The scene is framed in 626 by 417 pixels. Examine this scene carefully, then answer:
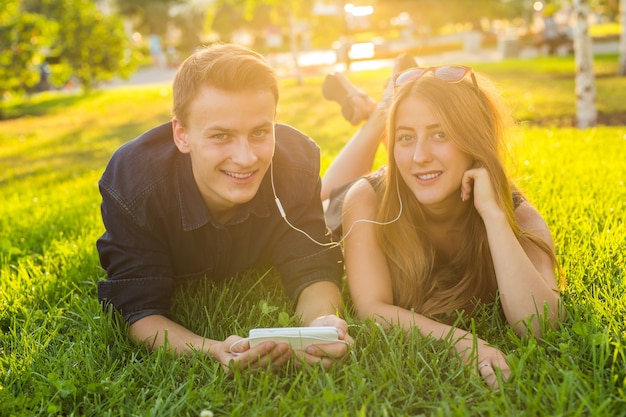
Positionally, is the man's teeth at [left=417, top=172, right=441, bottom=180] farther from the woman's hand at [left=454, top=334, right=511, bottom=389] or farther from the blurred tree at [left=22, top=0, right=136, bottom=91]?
the blurred tree at [left=22, top=0, right=136, bottom=91]

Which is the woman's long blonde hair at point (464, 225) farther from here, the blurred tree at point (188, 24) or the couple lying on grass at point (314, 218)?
the blurred tree at point (188, 24)

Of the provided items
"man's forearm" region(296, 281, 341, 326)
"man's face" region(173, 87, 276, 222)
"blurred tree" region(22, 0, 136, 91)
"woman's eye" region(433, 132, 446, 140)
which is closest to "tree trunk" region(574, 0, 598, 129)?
"woman's eye" region(433, 132, 446, 140)

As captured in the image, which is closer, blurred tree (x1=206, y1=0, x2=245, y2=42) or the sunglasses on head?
the sunglasses on head

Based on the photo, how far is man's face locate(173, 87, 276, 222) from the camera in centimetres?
282

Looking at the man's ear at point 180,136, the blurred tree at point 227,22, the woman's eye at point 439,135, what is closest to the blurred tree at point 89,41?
the man's ear at point 180,136

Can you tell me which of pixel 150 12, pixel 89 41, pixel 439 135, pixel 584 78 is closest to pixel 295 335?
pixel 439 135

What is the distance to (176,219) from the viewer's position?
3131 millimetres

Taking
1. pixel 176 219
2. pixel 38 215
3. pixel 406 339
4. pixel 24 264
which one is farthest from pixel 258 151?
pixel 38 215

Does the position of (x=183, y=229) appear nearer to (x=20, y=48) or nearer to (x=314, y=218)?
(x=314, y=218)

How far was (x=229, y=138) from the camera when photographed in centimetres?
287

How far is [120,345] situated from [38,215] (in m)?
2.86

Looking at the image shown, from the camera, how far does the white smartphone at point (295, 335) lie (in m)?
2.53

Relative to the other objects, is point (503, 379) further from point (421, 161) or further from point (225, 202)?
point (225, 202)

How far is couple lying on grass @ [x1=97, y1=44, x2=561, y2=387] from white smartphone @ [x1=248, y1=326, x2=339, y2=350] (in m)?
0.04
